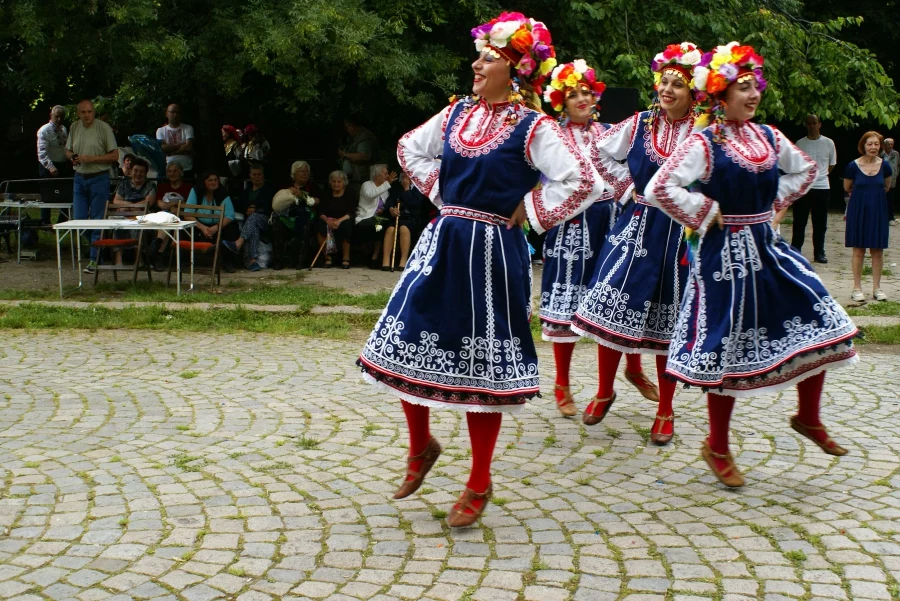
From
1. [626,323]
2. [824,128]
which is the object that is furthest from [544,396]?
[824,128]

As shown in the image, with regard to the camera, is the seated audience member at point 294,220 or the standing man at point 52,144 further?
the standing man at point 52,144

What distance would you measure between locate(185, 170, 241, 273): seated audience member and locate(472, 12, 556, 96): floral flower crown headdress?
7.58m

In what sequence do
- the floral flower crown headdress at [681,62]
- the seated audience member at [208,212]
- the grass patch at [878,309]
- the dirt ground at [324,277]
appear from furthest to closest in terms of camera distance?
the seated audience member at [208,212]
the dirt ground at [324,277]
the grass patch at [878,309]
the floral flower crown headdress at [681,62]

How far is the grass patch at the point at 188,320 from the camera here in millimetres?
8734

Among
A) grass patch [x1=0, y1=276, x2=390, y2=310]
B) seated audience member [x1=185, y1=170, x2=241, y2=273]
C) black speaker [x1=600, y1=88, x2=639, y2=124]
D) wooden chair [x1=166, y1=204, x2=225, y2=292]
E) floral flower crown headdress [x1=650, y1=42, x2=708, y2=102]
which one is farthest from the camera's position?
seated audience member [x1=185, y1=170, x2=241, y2=273]

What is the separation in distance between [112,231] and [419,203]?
3.57 m

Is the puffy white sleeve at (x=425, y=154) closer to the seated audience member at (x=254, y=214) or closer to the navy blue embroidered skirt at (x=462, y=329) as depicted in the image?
the navy blue embroidered skirt at (x=462, y=329)

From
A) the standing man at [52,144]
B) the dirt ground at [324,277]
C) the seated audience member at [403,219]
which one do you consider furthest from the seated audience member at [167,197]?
the standing man at [52,144]

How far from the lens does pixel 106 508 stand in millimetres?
4355

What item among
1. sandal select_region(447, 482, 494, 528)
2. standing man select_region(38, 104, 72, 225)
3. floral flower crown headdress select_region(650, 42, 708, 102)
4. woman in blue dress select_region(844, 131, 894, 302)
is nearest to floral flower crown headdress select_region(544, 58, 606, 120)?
floral flower crown headdress select_region(650, 42, 708, 102)

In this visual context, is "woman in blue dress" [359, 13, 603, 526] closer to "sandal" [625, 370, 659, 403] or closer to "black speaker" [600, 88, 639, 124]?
"sandal" [625, 370, 659, 403]

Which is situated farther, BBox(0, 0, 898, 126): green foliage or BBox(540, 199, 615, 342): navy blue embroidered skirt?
BBox(0, 0, 898, 126): green foliage

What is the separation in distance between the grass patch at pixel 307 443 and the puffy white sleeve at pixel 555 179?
6.08ft

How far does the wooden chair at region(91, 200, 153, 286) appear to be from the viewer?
1064 cm
